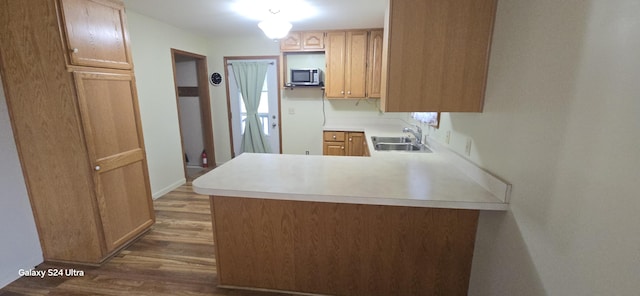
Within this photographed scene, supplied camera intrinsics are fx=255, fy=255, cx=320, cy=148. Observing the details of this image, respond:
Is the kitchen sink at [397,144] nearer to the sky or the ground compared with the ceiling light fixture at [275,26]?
nearer to the ground

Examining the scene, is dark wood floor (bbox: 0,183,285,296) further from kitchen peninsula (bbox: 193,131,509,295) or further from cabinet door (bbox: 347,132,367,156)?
cabinet door (bbox: 347,132,367,156)

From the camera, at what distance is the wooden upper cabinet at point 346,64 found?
12.6 feet

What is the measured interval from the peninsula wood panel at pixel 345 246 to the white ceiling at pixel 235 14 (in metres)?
2.18

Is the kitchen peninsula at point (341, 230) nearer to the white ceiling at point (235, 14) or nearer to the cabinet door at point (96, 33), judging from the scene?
the cabinet door at point (96, 33)

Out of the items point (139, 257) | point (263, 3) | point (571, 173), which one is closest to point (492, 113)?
point (571, 173)

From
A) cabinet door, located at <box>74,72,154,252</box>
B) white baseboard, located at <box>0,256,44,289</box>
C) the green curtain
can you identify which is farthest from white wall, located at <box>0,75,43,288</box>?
the green curtain

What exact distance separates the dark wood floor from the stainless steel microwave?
2469 millimetres

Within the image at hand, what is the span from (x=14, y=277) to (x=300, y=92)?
3.74 m

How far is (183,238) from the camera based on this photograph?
257 centimetres

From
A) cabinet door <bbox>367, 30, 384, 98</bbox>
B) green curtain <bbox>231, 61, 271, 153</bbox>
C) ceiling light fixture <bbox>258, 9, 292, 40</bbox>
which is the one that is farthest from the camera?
green curtain <bbox>231, 61, 271, 153</bbox>

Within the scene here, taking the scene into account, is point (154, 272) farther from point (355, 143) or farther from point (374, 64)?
point (374, 64)

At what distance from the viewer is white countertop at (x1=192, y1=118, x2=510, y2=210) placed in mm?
1371

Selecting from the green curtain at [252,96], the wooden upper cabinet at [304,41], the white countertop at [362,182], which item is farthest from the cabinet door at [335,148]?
the white countertop at [362,182]

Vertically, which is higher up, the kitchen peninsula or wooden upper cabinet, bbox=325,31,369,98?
wooden upper cabinet, bbox=325,31,369,98
